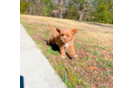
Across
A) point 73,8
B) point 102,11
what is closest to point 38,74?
point 102,11

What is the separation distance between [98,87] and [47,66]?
1.31 metres

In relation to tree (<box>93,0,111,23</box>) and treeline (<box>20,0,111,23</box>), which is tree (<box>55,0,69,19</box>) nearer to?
treeline (<box>20,0,111,23</box>)

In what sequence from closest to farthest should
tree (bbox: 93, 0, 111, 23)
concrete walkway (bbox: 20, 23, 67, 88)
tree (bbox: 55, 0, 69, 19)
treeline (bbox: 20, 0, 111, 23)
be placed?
concrete walkway (bbox: 20, 23, 67, 88) < tree (bbox: 93, 0, 111, 23) < treeline (bbox: 20, 0, 111, 23) < tree (bbox: 55, 0, 69, 19)

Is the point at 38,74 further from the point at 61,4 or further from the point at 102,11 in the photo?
the point at 61,4

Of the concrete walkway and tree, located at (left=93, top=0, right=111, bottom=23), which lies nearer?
the concrete walkway

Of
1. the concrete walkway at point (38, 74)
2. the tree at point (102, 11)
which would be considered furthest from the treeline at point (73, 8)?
the concrete walkway at point (38, 74)

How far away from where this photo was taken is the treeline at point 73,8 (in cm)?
2623

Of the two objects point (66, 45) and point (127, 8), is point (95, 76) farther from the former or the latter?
point (127, 8)

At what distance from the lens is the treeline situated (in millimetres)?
26234

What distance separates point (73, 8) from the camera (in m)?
30.6

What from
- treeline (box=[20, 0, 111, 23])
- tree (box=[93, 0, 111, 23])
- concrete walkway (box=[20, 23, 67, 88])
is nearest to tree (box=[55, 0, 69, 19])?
treeline (box=[20, 0, 111, 23])

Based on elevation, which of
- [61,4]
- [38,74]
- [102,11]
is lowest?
[38,74]

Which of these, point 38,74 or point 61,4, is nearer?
point 38,74
